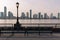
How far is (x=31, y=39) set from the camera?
15.2 meters

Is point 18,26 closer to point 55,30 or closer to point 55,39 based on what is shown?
point 55,30

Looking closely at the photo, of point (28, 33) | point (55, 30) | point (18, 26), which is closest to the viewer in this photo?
point (28, 33)

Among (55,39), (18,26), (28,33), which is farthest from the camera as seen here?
(18,26)

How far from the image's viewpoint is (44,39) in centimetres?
1523

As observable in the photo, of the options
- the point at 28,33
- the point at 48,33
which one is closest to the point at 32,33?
the point at 28,33

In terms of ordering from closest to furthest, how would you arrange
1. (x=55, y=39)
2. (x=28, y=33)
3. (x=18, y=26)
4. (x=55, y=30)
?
(x=55, y=39)
(x=28, y=33)
(x=55, y=30)
(x=18, y=26)

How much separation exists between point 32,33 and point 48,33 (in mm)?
1695

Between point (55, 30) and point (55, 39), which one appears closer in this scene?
point (55, 39)

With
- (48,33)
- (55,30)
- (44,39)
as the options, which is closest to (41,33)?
(48,33)

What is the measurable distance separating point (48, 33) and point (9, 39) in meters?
5.67

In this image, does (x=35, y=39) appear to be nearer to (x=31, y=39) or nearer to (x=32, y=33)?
(x=31, y=39)

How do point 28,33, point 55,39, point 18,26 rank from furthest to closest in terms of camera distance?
point 18,26 → point 28,33 → point 55,39

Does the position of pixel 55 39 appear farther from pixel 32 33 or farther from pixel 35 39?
pixel 32 33

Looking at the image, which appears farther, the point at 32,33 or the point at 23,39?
the point at 32,33
